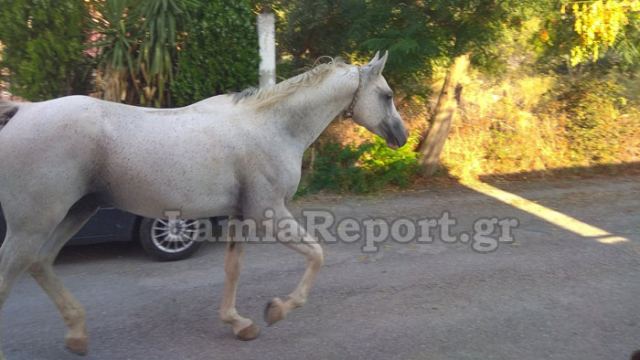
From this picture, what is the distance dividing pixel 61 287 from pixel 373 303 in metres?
2.50

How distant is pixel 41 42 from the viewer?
8.12m

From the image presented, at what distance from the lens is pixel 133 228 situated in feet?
21.2

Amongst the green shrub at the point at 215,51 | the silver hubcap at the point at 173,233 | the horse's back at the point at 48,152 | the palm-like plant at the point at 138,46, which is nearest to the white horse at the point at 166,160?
the horse's back at the point at 48,152

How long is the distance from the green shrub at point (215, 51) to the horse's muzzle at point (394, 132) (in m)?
4.52

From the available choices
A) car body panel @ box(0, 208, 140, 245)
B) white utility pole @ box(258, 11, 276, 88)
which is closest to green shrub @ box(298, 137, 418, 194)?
white utility pole @ box(258, 11, 276, 88)

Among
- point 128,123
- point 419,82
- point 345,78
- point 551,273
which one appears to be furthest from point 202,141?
point 419,82

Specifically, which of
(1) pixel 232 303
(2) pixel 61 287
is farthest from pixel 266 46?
(2) pixel 61 287

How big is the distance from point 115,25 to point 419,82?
16.7 ft

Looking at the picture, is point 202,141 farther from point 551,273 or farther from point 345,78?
point 551,273

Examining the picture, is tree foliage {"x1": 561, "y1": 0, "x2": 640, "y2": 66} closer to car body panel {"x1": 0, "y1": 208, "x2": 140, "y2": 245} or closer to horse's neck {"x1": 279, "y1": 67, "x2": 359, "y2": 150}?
horse's neck {"x1": 279, "y1": 67, "x2": 359, "y2": 150}

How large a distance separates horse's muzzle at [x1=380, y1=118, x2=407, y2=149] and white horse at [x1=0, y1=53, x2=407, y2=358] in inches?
1.1

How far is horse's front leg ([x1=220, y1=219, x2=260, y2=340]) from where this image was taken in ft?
15.0

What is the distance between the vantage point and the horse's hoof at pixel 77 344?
4.20m

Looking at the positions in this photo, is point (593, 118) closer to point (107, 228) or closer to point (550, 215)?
point (550, 215)
